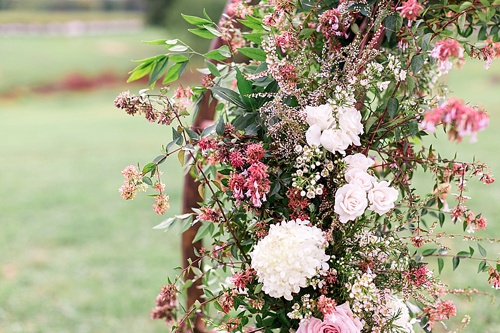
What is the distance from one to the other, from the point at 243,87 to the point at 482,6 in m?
0.44

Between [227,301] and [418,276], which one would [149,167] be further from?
[418,276]

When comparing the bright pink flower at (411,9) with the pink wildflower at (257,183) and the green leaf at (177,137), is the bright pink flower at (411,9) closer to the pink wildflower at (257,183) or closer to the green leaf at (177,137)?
the pink wildflower at (257,183)

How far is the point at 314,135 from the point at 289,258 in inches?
8.4

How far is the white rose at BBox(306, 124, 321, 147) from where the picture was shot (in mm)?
1042

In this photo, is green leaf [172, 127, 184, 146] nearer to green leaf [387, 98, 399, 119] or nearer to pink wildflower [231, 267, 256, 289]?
pink wildflower [231, 267, 256, 289]

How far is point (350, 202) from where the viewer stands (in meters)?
1.02

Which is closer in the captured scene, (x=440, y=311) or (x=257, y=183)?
(x=257, y=183)

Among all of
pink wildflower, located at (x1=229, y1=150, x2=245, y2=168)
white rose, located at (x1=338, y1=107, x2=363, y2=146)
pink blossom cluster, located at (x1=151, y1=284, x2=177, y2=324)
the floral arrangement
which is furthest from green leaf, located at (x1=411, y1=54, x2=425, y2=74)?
pink blossom cluster, located at (x1=151, y1=284, x2=177, y2=324)

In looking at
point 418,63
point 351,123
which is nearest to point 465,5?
point 418,63

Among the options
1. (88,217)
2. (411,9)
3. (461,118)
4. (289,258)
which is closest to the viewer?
(461,118)

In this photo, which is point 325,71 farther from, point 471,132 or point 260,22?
point 471,132

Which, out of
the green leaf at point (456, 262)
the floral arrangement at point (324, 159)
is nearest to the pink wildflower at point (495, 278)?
the floral arrangement at point (324, 159)

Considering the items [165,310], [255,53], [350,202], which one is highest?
[255,53]

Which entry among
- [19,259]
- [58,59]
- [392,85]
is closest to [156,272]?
[19,259]
